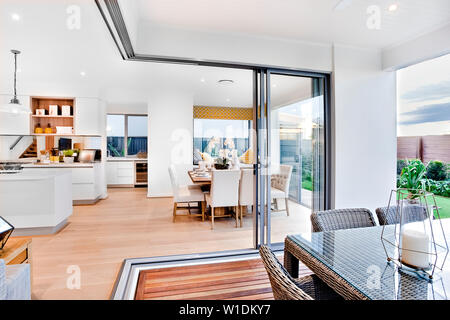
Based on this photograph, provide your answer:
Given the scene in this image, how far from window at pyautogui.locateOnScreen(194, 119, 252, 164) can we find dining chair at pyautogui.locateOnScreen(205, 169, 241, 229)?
366 centimetres

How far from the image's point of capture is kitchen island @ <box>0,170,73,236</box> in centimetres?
279

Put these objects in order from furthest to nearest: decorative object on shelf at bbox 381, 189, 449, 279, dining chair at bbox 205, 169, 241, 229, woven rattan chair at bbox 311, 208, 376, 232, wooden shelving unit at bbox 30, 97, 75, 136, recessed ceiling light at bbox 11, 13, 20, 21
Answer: wooden shelving unit at bbox 30, 97, 75, 136 → dining chair at bbox 205, 169, 241, 229 → recessed ceiling light at bbox 11, 13, 20, 21 → woven rattan chair at bbox 311, 208, 376, 232 → decorative object on shelf at bbox 381, 189, 449, 279

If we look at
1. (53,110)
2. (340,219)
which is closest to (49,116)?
(53,110)

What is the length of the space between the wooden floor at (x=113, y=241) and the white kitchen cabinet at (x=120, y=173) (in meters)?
2.57

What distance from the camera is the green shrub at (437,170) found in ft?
8.91

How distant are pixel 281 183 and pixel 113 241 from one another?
2246mm

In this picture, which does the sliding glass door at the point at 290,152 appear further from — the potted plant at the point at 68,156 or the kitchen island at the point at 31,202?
the potted plant at the point at 68,156

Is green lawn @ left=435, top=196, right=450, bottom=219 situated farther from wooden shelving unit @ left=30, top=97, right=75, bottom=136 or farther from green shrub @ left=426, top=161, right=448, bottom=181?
wooden shelving unit @ left=30, top=97, right=75, bottom=136

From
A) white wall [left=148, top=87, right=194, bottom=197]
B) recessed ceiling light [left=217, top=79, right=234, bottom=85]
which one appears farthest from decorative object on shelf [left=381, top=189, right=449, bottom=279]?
white wall [left=148, top=87, right=194, bottom=197]

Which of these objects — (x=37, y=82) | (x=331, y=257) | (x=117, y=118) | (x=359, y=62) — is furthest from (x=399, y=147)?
(x=117, y=118)

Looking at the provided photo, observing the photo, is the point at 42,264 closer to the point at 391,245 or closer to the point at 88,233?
the point at 88,233

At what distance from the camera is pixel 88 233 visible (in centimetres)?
313

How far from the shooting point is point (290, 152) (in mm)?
2832

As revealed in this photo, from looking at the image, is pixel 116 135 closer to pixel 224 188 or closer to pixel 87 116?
pixel 87 116
